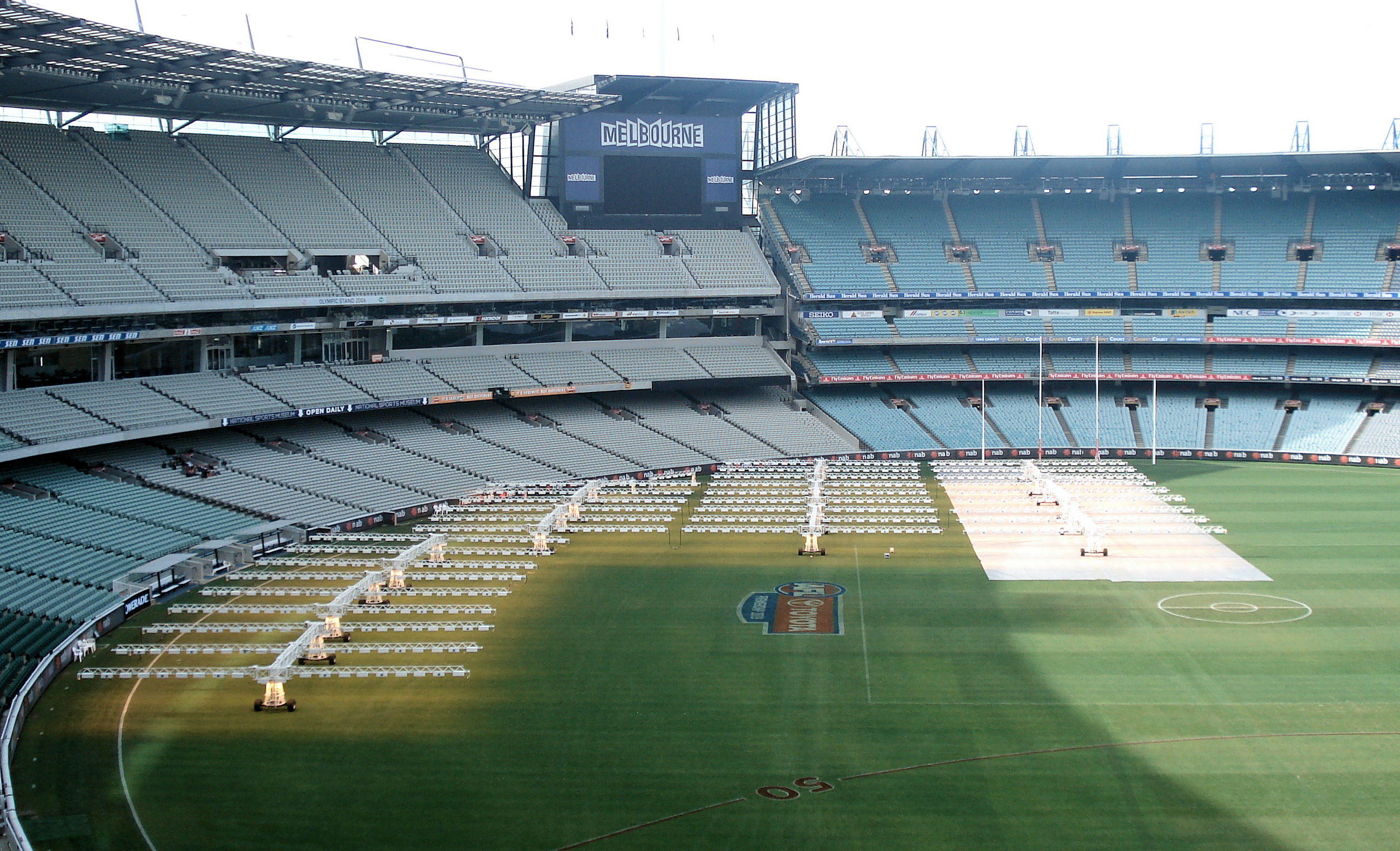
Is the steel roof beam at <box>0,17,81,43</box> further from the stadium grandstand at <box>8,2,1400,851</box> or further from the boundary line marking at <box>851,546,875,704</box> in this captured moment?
the boundary line marking at <box>851,546,875,704</box>

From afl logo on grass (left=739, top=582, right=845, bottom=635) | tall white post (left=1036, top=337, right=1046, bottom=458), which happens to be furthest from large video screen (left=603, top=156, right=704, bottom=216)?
afl logo on grass (left=739, top=582, right=845, bottom=635)

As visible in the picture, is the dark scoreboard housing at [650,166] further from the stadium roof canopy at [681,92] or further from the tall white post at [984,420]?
the tall white post at [984,420]

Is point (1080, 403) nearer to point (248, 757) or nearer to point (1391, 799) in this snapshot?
point (1391, 799)

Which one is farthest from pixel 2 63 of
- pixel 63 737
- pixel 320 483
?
pixel 63 737

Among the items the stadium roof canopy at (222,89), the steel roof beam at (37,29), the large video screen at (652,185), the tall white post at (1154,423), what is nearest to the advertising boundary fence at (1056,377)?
the tall white post at (1154,423)

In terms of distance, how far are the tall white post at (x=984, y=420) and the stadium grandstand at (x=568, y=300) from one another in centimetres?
42

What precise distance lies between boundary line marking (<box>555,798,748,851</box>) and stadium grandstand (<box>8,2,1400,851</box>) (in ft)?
63.9

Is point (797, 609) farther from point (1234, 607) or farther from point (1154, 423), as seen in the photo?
point (1154, 423)

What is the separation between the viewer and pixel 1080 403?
73.2 meters

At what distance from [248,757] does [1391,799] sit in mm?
22692

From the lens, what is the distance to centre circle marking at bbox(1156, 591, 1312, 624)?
36.5 meters

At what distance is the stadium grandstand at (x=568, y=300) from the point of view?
165ft

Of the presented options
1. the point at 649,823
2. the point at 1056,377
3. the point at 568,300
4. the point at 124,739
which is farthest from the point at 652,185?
the point at 649,823

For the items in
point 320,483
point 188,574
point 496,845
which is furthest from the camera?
point 320,483
